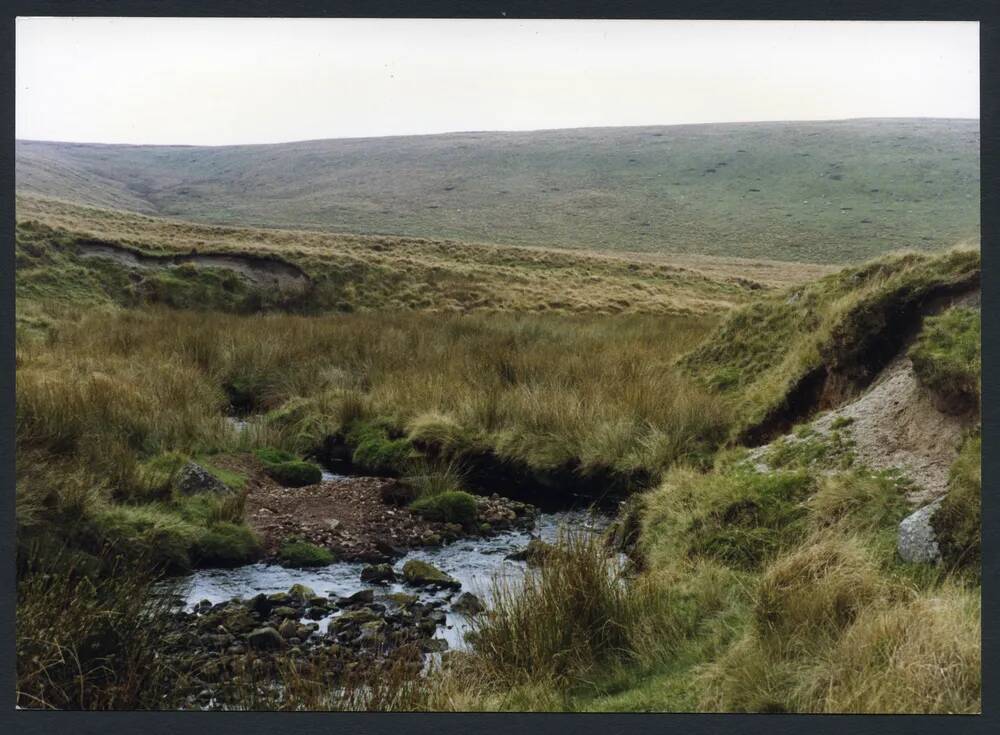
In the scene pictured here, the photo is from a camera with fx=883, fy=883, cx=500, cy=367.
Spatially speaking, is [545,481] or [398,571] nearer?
[398,571]

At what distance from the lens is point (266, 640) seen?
4578mm

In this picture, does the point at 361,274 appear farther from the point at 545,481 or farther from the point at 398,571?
the point at 398,571

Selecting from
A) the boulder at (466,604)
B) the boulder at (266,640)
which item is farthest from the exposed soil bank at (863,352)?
the boulder at (266,640)

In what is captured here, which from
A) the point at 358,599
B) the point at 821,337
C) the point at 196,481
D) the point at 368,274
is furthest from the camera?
the point at 368,274

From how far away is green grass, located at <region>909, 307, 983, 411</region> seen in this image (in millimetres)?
4688

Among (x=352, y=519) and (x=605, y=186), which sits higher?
(x=605, y=186)

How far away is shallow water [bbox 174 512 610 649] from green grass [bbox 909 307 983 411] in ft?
7.18

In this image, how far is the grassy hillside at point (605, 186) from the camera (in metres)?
42.1

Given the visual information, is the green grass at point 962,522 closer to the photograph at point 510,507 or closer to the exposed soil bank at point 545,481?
the photograph at point 510,507

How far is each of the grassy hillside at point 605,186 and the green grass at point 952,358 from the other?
3239cm

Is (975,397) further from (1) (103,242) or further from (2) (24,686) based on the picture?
(1) (103,242)

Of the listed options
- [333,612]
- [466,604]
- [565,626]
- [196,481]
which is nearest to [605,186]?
[196,481]

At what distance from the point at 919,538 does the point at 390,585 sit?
2.99 meters

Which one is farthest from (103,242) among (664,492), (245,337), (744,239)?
(744,239)
